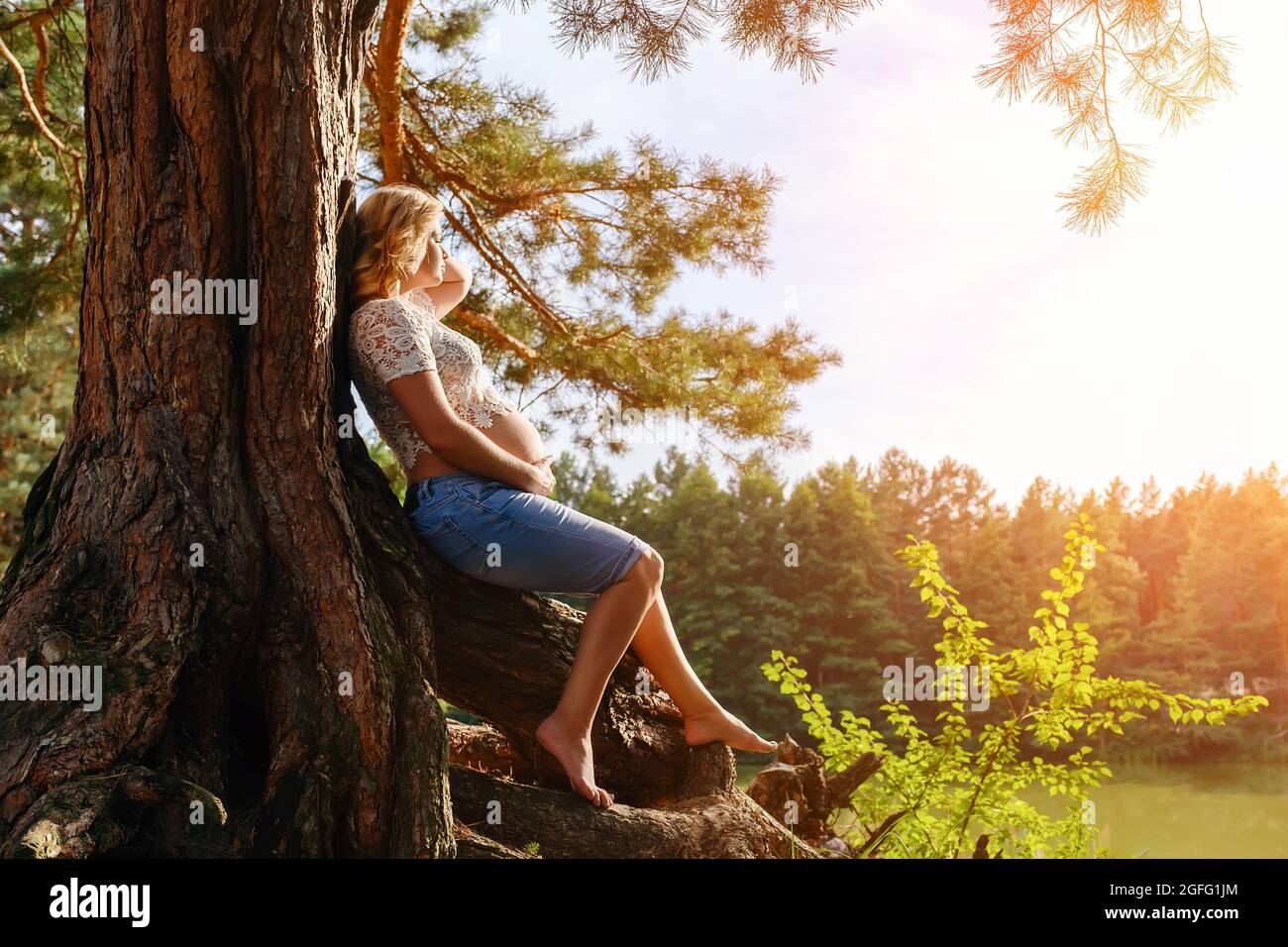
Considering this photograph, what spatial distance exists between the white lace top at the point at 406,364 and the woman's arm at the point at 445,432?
31mm

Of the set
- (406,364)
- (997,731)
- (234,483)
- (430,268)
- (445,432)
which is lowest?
(997,731)

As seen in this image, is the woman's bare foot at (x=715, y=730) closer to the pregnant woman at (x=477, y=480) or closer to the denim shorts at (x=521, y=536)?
the pregnant woman at (x=477, y=480)

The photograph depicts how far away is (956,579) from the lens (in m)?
16.9

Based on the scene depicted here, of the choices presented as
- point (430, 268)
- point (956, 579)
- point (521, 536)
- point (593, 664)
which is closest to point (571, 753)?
point (593, 664)

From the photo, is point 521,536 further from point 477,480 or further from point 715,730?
point 715,730

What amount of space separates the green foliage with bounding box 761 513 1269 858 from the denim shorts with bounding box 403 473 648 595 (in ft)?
3.68

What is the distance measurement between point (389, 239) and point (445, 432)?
50 centimetres

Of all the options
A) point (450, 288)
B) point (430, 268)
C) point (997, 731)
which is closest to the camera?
point (430, 268)

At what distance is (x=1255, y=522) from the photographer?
15.7 metres

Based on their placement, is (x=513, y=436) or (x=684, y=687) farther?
(x=684, y=687)

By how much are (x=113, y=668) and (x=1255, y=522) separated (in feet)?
56.9

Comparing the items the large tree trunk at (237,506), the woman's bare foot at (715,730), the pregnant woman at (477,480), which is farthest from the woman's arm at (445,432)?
the woman's bare foot at (715,730)

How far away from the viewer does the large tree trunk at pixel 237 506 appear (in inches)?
71.5
